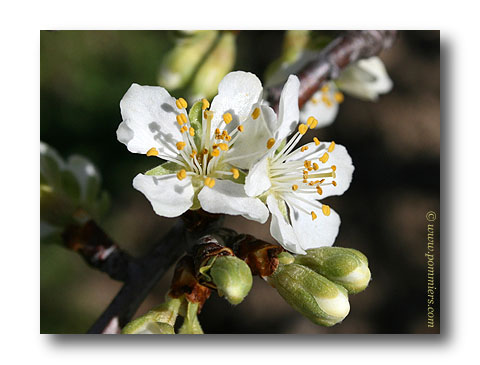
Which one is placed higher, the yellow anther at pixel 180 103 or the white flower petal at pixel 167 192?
the yellow anther at pixel 180 103

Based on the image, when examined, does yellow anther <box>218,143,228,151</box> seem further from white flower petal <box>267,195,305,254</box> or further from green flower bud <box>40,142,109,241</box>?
green flower bud <box>40,142,109,241</box>

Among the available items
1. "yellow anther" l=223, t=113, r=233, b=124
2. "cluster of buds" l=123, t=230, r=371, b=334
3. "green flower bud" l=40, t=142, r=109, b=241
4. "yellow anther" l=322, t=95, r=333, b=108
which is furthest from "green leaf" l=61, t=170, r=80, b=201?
"yellow anther" l=322, t=95, r=333, b=108

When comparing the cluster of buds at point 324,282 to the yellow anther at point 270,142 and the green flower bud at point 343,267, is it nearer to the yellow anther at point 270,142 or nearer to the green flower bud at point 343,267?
the green flower bud at point 343,267

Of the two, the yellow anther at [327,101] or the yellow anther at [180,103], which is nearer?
the yellow anther at [180,103]

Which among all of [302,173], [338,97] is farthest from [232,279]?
[338,97]

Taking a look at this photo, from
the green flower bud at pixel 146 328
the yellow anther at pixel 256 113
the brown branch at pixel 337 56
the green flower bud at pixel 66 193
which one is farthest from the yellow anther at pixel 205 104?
the green flower bud at pixel 66 193
